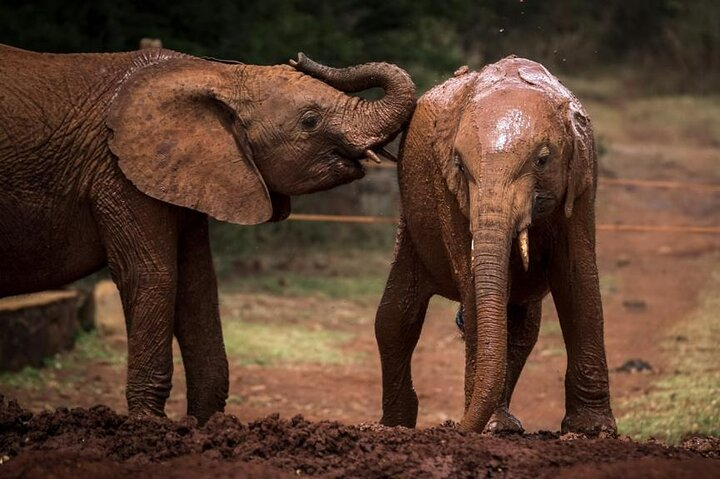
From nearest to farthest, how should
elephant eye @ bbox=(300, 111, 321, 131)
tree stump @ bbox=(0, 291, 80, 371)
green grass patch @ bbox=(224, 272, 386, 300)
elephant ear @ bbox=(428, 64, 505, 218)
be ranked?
elephant ear @ bbox=(428, 64, 505, 218)
elephant eye @ bbox=(300, 111, 321, 131)
tree stump @ bbox=(0, 291, 80, 371)
green grass patch @ bbox=(224, 272, 386, 300)

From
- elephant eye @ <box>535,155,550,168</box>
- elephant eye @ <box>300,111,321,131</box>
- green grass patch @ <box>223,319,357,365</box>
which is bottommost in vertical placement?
green grass patch @ <box>223,319,357,365</box>

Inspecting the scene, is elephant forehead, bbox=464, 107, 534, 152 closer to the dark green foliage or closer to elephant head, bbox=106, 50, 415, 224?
elephant head, bbox=106, 50, 415, 224

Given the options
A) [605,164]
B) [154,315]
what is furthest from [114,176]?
[605,164]

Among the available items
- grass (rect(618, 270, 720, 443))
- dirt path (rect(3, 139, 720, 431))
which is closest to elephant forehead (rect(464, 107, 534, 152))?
grass (rect(618, 270, 720, 443))

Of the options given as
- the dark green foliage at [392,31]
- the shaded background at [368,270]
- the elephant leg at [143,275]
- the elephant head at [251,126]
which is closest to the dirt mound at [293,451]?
the elephant leg at [143,275]

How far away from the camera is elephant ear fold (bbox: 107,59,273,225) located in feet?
22.6

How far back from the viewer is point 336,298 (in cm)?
1488

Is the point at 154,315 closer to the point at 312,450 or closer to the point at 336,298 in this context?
Answer: the point at 312,450

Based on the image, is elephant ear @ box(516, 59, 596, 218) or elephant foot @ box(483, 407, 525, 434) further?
elephant foot @ box(483, 407, 525, 434)

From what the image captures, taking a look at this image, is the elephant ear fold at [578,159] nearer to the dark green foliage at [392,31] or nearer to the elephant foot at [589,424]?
the elephant foot at [589,424]

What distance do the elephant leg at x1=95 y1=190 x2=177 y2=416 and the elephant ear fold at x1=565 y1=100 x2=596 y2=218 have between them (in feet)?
6.70

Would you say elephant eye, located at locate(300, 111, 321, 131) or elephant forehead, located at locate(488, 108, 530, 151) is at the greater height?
elephant eye, located at locate(300, 111, 321, 131)

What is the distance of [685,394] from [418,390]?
223 centimetres

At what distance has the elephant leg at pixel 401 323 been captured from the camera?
7.53m
